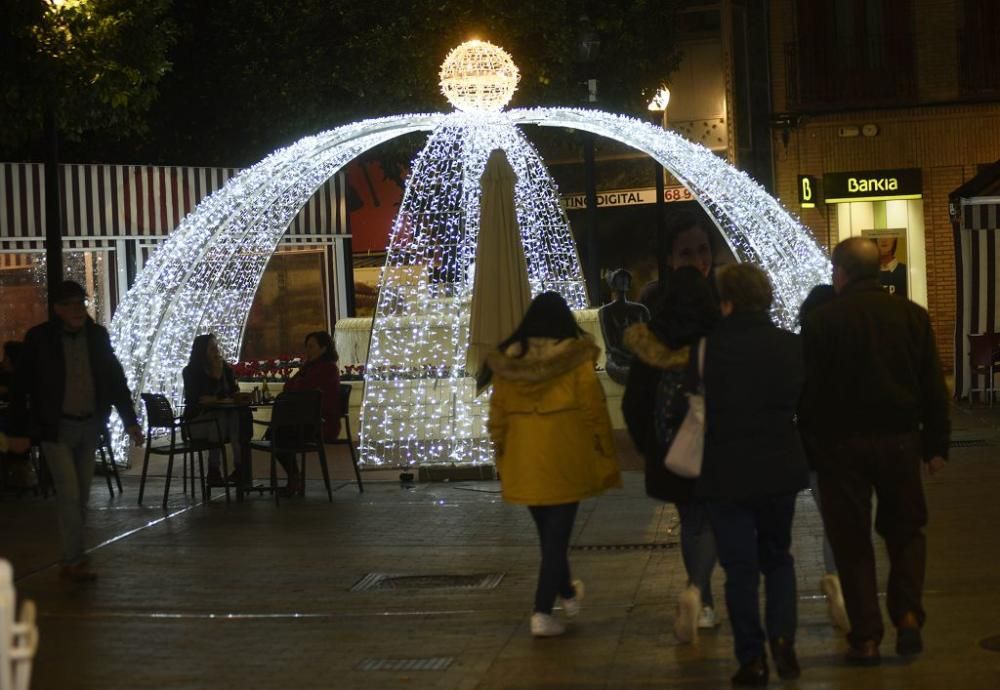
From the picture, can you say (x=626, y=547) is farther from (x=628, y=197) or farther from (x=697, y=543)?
(x=628, y=197)

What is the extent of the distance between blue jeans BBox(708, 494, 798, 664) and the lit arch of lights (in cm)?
1034

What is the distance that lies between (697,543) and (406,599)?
2.17 m

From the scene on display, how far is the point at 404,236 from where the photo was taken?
19.1m

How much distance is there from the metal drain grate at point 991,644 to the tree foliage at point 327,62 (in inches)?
646

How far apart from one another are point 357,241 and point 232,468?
58.6ft

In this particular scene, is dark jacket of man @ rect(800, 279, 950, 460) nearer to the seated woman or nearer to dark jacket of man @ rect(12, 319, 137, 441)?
dark jacket of man @ rect(12, 319, 137, 441)

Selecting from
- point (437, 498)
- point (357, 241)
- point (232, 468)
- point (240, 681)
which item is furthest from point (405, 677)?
point (357, 241)

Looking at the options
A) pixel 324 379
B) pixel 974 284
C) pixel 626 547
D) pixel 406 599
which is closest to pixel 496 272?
pixel 324 379

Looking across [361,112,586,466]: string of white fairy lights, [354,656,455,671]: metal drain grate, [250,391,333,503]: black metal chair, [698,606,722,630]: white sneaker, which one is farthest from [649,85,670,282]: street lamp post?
[354,656,455,671]: metal drain grate

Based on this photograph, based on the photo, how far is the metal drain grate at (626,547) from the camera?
10672 mm

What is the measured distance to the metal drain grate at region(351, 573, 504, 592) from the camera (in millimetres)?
9578

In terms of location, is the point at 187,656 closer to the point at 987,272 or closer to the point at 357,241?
the point at 987,272

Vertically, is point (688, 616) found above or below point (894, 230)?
below

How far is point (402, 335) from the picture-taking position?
758 inches
